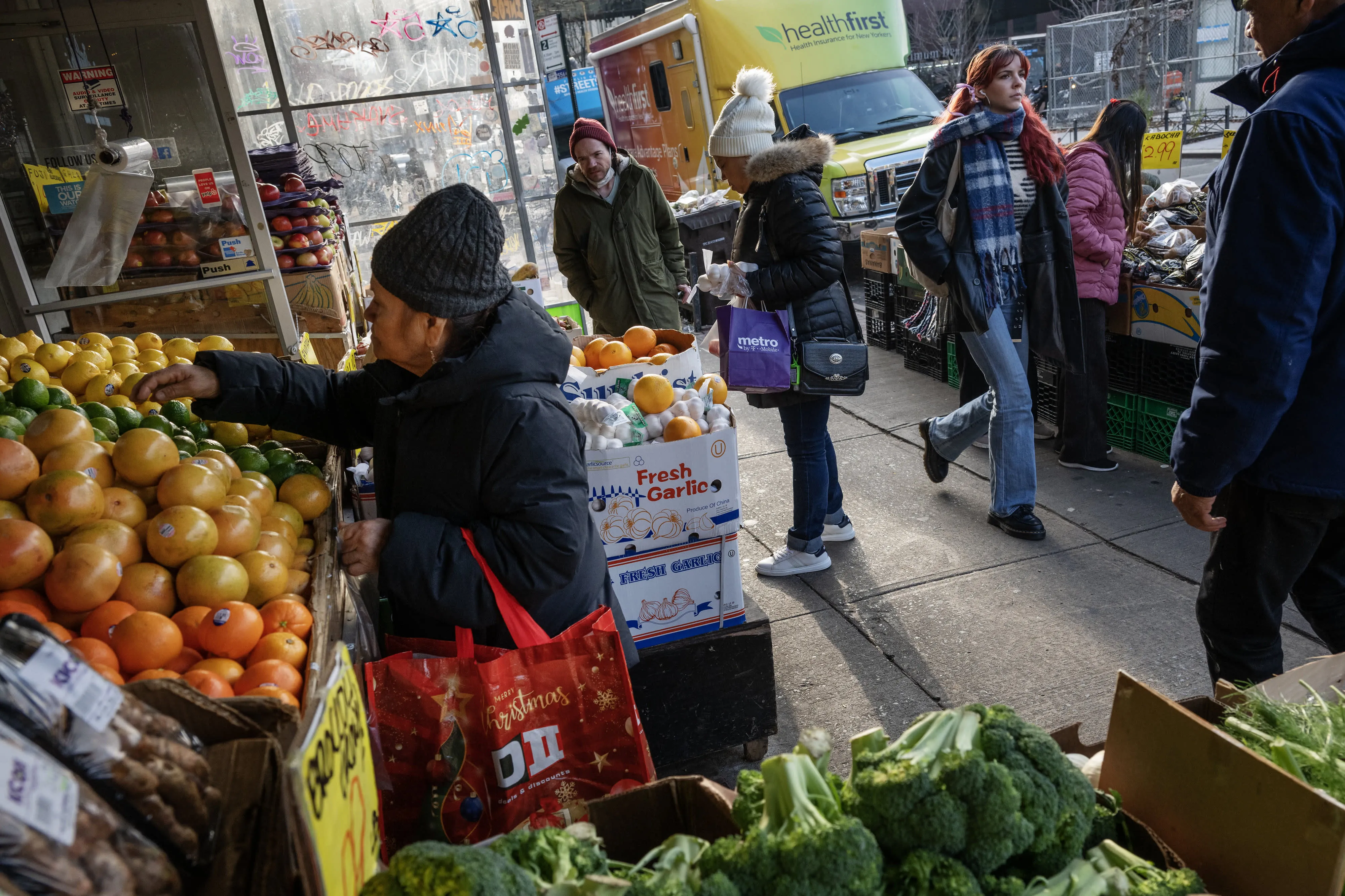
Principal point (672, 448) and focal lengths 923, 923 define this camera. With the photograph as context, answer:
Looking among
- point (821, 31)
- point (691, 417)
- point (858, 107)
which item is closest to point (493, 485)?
point (691, 417)

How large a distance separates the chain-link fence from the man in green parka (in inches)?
512

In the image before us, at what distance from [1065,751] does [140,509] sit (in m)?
2.10

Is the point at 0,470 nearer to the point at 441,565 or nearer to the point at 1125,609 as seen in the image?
the point at 441,565

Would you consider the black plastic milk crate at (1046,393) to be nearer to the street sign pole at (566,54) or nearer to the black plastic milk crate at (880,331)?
the black plastic milk crate at (880,331)

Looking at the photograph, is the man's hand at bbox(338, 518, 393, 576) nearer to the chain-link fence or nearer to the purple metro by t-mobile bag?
the purple metro by t-mobile bag

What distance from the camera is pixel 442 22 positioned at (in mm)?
8016

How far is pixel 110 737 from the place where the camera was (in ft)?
3.22

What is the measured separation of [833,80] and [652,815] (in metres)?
10.8

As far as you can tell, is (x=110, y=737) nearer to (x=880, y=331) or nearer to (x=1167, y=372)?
(x=1167, y=372)

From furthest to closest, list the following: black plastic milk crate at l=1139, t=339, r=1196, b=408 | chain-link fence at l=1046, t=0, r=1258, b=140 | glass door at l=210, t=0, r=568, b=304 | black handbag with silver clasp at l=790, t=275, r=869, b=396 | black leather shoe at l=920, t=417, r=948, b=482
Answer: chain-link fence at l=1046, t=0, r=1258, b=140
glass door at l=210, t=0, r=568, b=304
black leather shoe at l=920, t=417, r=948, b=482
black plastic milk crate at l=1139, t=339, r=1196, b=408
black handbag with silver clasp at l=790, t=275, r=869, b=396

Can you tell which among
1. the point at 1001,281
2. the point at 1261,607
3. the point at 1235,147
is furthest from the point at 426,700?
the point at 1001,281

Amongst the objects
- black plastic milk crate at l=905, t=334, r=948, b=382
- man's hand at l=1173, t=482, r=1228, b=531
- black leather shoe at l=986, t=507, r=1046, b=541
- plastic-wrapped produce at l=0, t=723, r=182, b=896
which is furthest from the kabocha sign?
plastic-wrapped produce at l=0, t=723, r=182, b=896

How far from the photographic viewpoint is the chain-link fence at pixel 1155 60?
55.0 feet

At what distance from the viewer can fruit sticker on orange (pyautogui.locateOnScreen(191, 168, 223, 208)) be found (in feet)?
14.3
